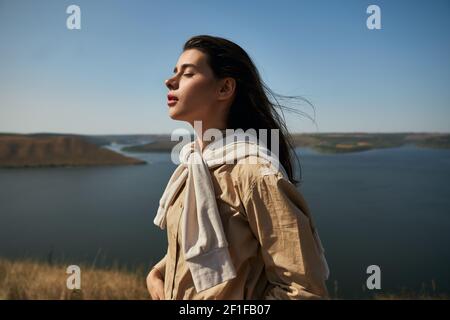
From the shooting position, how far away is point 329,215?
10.4 metres

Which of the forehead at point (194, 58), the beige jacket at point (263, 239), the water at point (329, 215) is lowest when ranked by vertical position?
the water at point (329, 215)

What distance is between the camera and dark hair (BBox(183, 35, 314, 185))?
4.21ft

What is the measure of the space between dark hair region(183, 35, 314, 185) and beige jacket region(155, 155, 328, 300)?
0.84 feet

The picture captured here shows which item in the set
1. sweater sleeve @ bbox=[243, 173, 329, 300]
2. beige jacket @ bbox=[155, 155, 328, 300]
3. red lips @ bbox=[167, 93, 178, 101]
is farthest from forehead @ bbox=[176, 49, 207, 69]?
sweater sleeve @ bbox=[243, 173, 329, 300]

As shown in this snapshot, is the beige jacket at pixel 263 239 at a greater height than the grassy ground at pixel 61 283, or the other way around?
the beige jacket at pixel 263 239

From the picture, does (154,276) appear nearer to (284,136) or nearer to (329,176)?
(284,136)

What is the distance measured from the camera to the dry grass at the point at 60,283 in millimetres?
3994

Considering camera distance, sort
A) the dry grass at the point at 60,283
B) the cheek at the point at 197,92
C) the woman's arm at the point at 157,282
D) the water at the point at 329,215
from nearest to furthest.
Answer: the cheek at the point at 197,92, the woman's arm at the point at 157,282, the dry grass at the point at 60,283, the water at the point at 329,215

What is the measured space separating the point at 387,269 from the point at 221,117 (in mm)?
8040

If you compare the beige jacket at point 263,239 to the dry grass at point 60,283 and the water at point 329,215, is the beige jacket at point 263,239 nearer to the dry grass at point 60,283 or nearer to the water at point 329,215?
the dry grass at point 60,283

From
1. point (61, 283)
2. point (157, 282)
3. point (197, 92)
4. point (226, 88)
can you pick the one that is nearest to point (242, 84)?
point (226, 88)

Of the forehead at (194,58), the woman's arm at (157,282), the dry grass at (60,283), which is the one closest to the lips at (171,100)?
the forehead at (194,58)

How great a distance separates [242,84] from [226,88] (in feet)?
0.23
